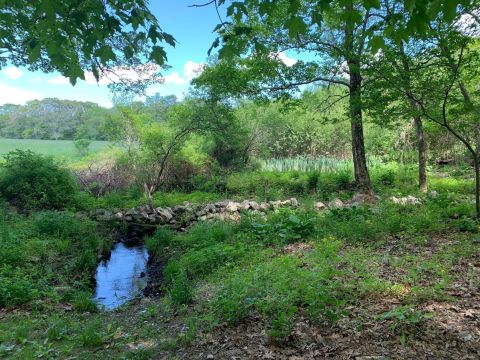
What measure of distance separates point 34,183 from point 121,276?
562cm

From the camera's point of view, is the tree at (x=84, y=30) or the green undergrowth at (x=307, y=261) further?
the green undergrowth at (x=307, y=261)

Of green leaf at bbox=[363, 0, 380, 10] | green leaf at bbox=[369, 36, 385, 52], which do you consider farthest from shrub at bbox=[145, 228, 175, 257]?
green leaf at bbox=[363, 0, 380, 10]

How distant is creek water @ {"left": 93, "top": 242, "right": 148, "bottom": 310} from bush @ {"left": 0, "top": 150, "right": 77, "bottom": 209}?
306cm

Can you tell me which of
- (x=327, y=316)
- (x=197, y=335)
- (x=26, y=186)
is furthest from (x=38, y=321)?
(x=26, y=186)

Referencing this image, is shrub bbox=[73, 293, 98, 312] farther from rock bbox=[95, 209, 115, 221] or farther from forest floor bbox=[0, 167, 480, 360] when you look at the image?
rock bbox=[95, 209, 115, 221]

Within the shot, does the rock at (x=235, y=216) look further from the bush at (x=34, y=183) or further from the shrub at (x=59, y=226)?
the bush at (x=34, y=183)

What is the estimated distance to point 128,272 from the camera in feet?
25.0

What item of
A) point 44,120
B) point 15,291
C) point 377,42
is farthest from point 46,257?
point 44,120

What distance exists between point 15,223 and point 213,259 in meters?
5.62

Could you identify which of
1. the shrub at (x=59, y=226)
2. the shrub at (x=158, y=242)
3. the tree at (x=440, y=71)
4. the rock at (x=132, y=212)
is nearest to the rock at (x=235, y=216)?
the shrub at (x=158, y=242)

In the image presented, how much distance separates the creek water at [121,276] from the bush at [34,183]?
10.1ft

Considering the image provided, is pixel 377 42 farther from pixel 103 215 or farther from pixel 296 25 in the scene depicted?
pixel 103 215

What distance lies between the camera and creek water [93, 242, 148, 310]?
241 inches

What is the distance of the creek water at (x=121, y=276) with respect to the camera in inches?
241
